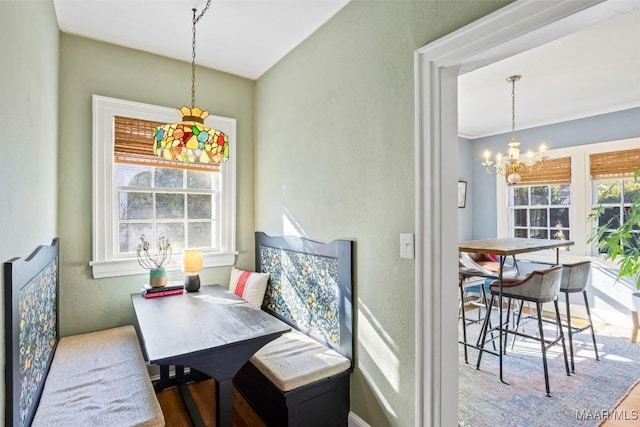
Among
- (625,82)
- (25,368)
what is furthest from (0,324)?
(625,82)

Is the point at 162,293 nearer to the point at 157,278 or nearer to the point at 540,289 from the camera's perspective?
the point at 157,278

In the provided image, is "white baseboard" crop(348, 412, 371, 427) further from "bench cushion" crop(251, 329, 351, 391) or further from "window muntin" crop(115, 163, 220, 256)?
"window muntin" crop(115, 163, 220, 256)

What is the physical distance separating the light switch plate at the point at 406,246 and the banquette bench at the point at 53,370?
136 cm

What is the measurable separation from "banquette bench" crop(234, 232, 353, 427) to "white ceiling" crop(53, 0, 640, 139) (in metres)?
1.52

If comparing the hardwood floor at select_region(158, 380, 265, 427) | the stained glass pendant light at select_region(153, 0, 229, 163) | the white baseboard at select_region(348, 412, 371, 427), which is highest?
the stained glass pendant light at select_region(153, 0, 229, 163)

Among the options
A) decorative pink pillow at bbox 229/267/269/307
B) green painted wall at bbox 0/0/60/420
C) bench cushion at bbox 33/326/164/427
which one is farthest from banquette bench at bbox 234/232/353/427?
green painted wall at bbox 0/0/60/420

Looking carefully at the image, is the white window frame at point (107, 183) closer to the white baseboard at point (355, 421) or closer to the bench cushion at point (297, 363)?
the bench cushion at point (297, 363)

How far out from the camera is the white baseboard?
190 centimetres

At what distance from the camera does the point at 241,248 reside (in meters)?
3.14

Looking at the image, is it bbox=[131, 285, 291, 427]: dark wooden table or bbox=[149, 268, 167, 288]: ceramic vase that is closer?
bbox=[131, 285, 291, 427]: dark wooden table

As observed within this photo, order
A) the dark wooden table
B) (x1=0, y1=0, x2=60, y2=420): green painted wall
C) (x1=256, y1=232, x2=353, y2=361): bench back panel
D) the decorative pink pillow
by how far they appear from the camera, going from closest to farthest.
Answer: (x1=0, y1=0, x2=60, y2=420): green painted wall
the dark wooden table
(x1=256, y1=232, x2=353, y2=361): bench back panel
the decorative pink pillow

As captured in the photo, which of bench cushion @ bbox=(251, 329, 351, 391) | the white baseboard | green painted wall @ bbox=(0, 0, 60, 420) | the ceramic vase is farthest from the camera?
the ceramic vase

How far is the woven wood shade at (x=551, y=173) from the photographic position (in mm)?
4277

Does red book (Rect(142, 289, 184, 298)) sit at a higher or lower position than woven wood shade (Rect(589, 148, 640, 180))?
lower
